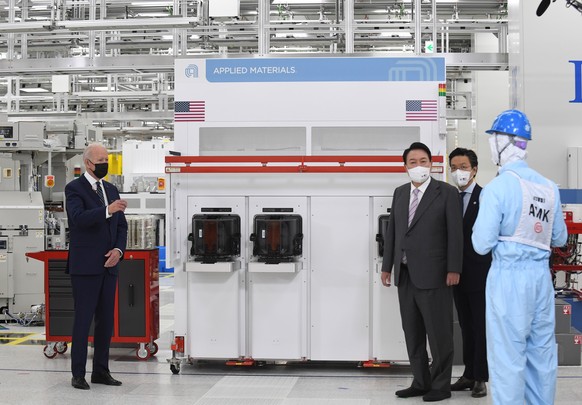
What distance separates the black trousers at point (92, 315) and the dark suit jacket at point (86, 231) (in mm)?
80

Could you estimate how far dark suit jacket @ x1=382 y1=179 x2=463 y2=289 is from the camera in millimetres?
4840

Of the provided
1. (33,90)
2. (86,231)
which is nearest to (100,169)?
(86,231)

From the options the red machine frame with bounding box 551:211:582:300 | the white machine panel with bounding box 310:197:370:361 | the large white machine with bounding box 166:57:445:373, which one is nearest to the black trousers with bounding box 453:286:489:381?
the large white machine with bounding box 166:57:445:373

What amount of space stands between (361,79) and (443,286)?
5.89 feet

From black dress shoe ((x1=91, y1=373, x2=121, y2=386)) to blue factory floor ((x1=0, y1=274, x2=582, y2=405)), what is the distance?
5cm

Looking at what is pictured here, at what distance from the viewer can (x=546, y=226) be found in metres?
3.60

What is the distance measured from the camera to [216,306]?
588cm

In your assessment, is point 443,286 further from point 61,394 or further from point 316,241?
point 61,394

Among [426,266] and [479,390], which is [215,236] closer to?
[426,266]

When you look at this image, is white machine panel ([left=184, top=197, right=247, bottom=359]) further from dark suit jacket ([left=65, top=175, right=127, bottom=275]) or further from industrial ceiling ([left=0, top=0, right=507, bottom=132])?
industrial ceiling ([left=0, top=0, right=507, bottom=132])

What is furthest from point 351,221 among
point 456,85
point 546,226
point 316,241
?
point 456,85

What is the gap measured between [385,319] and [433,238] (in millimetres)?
1120

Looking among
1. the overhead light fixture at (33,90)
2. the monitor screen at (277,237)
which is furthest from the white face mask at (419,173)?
the overhead light fixture at (33,90)

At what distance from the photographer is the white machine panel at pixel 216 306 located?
5852 mm
